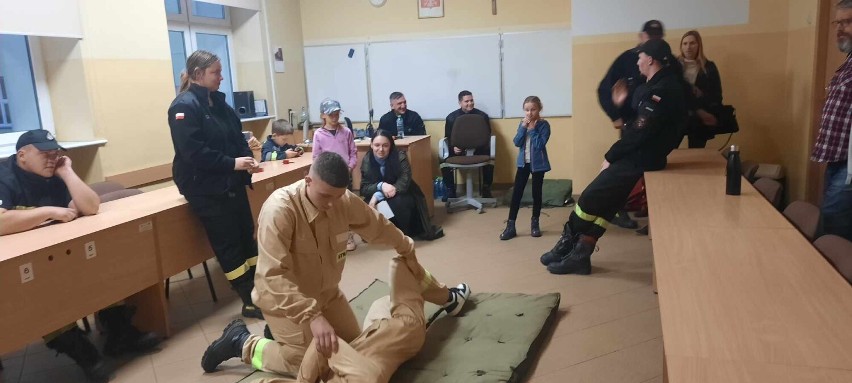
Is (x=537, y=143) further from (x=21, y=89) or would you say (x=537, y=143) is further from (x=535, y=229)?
(x=21, y=89)

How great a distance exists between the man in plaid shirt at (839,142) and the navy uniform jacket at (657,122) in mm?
836

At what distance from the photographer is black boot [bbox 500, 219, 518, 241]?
5198 mm

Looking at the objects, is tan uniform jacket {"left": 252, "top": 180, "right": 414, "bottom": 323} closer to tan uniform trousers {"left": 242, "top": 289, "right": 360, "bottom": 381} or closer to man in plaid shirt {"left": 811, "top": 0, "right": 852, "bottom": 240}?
tan uniform trousers {"left": 242, "top": 289, "right": 360, "bottom": 381}

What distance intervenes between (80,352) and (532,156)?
11.7 ft

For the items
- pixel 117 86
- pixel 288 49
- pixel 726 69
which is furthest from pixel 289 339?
pixel 288 49

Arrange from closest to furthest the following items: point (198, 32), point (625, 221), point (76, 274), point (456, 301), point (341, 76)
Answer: point (76, 274) < point (456, 301) < point (625, 221) < point (198, 32) < point (341, 76)

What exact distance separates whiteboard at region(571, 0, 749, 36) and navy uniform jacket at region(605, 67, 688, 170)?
84.0 inches

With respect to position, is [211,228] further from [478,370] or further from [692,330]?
[692,330]

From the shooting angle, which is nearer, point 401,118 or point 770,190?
point 770,190

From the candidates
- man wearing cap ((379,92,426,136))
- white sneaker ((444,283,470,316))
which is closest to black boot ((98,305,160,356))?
white sneaker ((444,283,470,316))

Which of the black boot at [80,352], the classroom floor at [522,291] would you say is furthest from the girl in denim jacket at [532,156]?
the black boot at [80,352]

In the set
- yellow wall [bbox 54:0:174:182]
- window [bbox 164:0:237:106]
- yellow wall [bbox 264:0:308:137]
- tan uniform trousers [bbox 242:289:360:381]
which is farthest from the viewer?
yellow wall [bbox 264:0:308:137]

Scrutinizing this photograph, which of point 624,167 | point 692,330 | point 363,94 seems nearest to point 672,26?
point 624,167

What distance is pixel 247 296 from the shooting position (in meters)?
3.72
